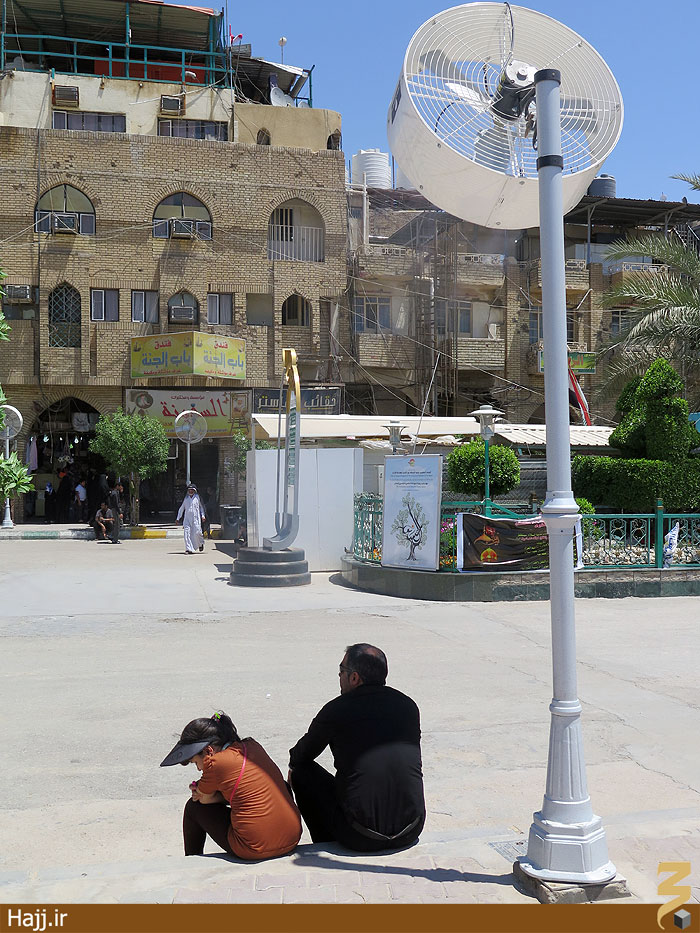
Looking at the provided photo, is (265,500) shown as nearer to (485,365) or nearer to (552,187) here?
(552,187)

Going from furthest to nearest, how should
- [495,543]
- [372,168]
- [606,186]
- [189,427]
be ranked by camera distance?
[372,168] → [606,186] → [189,427] → [495,543]

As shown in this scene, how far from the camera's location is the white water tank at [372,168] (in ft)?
145

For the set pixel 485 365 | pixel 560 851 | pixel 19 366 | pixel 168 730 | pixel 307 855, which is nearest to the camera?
pixel 560 851

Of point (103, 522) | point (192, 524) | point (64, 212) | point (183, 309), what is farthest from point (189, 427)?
point (64, 212)

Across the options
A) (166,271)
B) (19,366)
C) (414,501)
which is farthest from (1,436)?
→ (414,501)

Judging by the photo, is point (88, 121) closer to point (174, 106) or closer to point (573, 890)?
point (174, 106)

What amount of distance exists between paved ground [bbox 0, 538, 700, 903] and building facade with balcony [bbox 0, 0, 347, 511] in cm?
1870

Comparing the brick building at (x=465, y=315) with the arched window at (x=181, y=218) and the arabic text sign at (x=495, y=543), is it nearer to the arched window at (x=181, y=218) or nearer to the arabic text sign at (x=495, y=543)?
the arched window at (x=181, y=218)

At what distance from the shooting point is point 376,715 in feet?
13.7

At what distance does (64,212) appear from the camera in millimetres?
31094

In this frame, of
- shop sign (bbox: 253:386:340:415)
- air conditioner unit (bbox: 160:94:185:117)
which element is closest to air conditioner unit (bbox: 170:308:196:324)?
shop sign (bbox: 253:386:340:415)


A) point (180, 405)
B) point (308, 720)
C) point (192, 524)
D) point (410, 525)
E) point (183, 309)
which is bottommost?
point (308, 720)

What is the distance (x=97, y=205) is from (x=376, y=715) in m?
30.3

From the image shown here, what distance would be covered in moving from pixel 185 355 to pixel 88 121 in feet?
33.4
